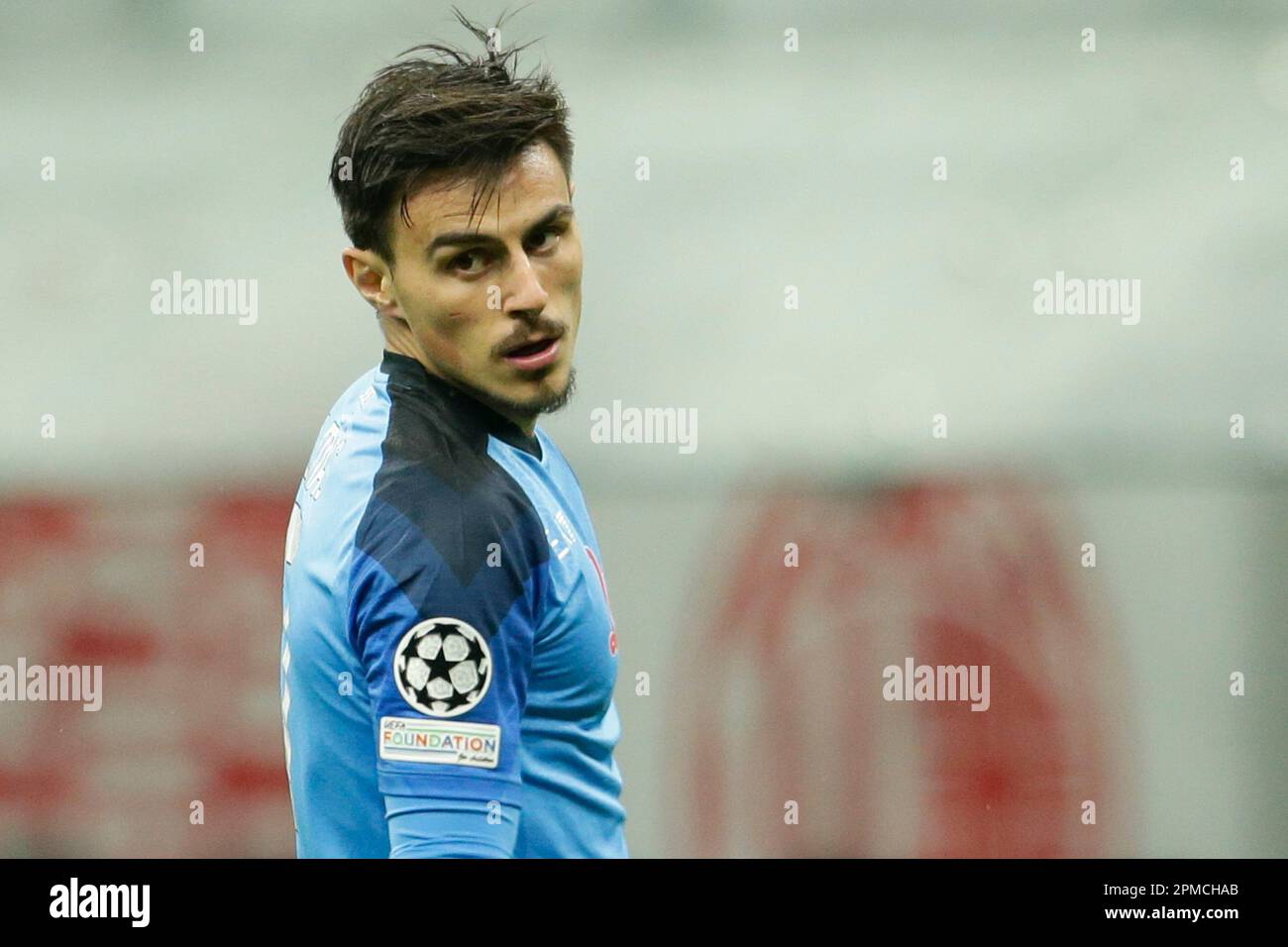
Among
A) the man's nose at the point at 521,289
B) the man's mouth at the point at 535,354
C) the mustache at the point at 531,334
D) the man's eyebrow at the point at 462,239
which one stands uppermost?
the man's eyebrow at the point at 462,239

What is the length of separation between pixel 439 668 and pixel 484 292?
689 millimetres

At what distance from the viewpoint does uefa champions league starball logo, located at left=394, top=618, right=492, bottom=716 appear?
2.25 metres

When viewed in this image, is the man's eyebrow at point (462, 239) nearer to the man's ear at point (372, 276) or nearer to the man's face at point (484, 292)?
the man's face at point (484, 292)

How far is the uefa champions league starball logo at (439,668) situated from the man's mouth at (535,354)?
1.77 ft

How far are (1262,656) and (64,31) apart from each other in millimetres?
4602

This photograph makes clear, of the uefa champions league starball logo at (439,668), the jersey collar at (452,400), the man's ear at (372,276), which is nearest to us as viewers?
the uefa champions league starball logo at (439,668)

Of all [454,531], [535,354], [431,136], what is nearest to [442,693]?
[454,531]

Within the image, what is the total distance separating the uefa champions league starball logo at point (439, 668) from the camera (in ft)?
7.38

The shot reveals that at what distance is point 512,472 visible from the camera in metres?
2.52

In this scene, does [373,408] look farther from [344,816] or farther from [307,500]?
[344,816]

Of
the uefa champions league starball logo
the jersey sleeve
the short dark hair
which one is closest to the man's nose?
the short dark hair

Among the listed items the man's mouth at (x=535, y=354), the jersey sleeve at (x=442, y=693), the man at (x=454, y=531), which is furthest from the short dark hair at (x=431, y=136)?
the jersey sleeve at (x=442, y=693)

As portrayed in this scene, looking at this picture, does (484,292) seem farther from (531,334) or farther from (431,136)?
(431,136)

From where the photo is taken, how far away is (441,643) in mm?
2256
